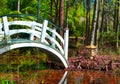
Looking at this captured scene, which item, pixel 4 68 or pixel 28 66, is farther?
pixel 28 66

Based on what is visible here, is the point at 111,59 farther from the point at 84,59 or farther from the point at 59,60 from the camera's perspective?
the point at 59,60

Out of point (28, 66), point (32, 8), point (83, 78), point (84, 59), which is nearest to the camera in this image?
point (83, 78)

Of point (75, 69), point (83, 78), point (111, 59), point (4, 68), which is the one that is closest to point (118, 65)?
point (111, 59)

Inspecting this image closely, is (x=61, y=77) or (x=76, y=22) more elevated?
(x=76, y=22)

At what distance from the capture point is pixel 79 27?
38312 mm

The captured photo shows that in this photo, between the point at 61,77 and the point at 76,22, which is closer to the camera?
the point at 61,77

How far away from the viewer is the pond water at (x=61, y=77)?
12492 mm

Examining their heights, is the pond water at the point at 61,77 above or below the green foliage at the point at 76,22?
below

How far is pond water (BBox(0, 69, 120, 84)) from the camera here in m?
12.5

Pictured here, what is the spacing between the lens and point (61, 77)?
1418cm

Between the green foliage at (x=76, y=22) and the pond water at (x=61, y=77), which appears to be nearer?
the pond water at (x=61, y=77)

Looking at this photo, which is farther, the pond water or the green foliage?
the green foliage

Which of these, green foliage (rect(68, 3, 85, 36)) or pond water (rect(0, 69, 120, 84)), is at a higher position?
green foliage (rect(68, 3, 85, 36))

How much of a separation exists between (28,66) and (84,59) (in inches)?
106
